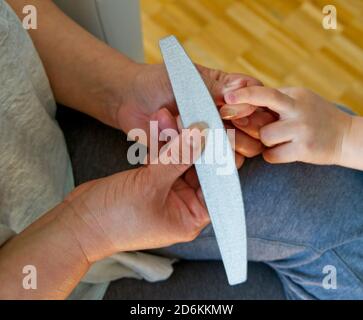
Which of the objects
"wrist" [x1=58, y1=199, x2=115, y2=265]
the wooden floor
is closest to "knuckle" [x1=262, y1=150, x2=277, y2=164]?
"wrist" [x1=58, y1=199, x2=115, y2=265]

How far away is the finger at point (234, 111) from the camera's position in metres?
0.56

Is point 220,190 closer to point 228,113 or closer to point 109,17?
point 228,113

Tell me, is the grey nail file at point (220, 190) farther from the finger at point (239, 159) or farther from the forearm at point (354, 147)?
the forearm at point (354, 147)

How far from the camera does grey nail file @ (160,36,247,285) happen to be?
516mm

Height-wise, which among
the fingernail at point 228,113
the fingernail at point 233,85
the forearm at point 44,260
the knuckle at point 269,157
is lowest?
the forearm at point 44,260

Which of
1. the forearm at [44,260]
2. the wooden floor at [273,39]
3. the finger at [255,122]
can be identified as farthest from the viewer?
the wooden floor at [273,39]

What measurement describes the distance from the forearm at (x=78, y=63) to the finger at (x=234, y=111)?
0.14 metres

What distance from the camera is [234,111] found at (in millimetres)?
557

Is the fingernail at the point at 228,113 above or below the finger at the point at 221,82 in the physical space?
below

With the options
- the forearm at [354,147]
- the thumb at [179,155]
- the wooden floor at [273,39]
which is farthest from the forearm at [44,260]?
the wooden floor at [273,39]

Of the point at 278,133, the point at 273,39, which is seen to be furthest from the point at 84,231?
the point at 273,39

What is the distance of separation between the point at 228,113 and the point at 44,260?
0.25m

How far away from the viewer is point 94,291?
601 millimetres

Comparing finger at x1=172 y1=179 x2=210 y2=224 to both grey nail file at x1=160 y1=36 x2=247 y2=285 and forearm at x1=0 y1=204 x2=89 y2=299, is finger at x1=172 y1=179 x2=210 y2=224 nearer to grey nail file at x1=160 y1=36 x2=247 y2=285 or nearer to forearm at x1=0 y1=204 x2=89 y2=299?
grey nail file at x1=160 y1=36 x2=247 y2=285
